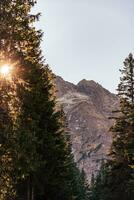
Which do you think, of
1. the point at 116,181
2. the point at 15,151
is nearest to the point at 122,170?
the point at 116,181

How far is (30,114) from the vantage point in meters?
29.9

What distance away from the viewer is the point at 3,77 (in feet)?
65.8

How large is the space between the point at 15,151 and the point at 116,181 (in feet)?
76.3

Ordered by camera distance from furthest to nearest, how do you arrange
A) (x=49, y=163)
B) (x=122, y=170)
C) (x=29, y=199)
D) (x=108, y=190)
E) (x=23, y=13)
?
(x=108, y=190) → (x=122, y=170) → (x=49, y=163) → (x=29, y=199) → (x=23, y=13)

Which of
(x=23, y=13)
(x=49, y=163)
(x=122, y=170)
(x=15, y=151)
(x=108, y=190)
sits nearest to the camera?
(x=15, y=151)

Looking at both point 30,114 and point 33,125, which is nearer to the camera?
point 33,125

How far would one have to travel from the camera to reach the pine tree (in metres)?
20.3

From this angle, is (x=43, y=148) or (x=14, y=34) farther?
(x=43, y=148)

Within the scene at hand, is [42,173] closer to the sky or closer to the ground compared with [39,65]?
closer to the ground

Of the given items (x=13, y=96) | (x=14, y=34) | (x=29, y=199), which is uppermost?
(x=14, y=34)

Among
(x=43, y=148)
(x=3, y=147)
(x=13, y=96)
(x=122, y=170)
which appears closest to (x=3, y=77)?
(x=13, y=96)

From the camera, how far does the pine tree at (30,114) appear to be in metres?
20.3

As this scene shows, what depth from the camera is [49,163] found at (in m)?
32.1

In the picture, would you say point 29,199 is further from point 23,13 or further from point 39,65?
point 23,13
